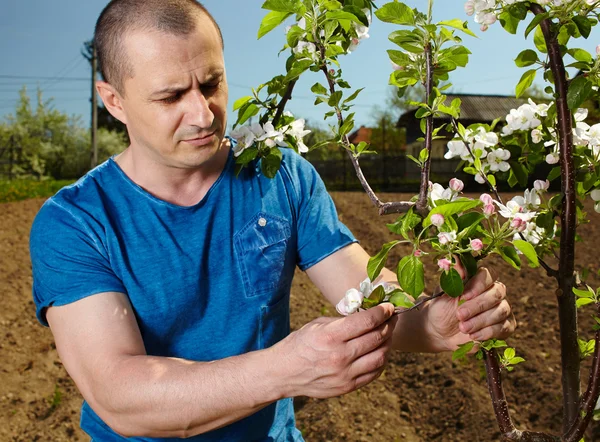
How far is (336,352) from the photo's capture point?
1284 mm

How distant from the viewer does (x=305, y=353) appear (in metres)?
1.30

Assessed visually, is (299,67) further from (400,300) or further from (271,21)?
(400,300)

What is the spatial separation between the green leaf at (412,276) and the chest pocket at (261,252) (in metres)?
0.77

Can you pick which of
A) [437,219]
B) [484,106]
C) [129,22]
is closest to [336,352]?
[437,219]

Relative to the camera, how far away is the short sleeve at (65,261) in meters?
1.65

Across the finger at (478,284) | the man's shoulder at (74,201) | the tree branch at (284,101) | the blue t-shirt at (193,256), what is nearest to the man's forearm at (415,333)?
the finger at (478,284)

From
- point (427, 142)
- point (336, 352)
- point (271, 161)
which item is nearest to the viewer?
point (336, 352)

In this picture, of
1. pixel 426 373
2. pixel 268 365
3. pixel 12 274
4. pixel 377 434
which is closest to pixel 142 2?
pixel 268 365

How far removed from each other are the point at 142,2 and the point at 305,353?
1079 mm

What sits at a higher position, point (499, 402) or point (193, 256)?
point (193, 256)

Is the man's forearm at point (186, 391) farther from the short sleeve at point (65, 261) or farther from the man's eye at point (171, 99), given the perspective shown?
the man's eye at point (171, 99)

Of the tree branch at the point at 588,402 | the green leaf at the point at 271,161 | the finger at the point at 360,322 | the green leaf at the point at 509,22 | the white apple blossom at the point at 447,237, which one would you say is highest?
the green leaf at the point at 509,22

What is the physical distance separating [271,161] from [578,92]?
0.80 m

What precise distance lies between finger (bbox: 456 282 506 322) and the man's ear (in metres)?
1.09
